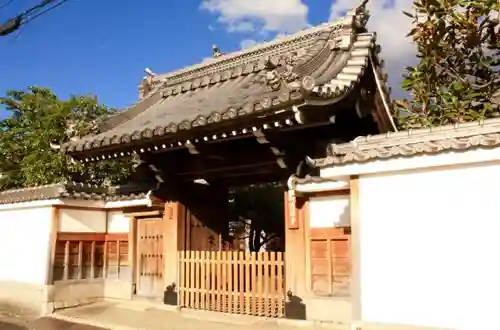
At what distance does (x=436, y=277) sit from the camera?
17.7 ft

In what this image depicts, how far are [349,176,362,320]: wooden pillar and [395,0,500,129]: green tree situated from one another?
338 centimetres

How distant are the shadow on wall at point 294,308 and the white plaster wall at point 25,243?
18.7ft

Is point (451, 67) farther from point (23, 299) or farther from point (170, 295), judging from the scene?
point (23, 299)

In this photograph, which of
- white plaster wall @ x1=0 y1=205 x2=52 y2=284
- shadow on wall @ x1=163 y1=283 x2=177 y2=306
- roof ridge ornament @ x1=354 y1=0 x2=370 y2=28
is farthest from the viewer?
white plaster wall @ x1=0 y1=205 x2=52 y2=284

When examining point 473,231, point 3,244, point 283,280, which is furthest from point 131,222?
point 473,231

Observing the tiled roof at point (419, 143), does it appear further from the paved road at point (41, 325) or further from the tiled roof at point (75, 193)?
the paved road at point (41, 325)

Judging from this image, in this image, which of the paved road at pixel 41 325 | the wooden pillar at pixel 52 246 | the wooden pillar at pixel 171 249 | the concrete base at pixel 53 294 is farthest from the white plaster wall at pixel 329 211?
the wooden pillar at pixel 52 246

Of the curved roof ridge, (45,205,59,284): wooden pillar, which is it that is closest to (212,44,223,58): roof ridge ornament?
the curved roof ridge

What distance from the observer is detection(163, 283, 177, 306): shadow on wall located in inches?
393

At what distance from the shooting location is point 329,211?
793 cm

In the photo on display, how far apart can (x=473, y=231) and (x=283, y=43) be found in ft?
24.3

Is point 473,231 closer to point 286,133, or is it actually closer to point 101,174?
point 286,133

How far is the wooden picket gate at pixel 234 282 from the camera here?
8445 mm

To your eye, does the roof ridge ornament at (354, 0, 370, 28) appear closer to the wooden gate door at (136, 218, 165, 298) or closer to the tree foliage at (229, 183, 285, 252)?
the wooden gate door at (136, 218, 165, 298)
